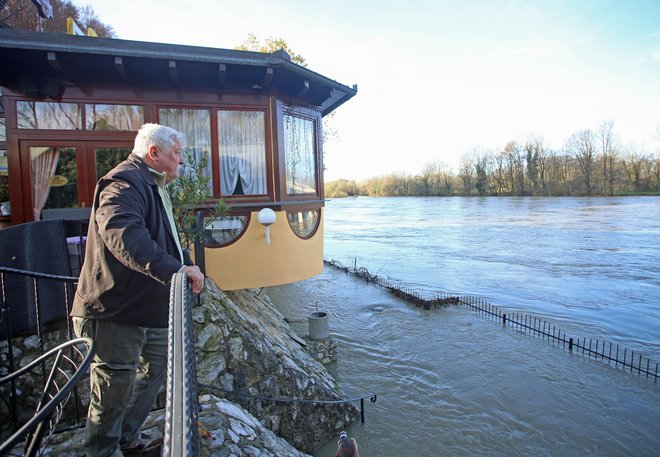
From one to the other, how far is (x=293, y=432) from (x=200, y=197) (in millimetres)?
3413

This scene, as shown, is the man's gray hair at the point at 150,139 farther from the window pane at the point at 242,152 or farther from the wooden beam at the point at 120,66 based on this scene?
the window pane at the point at 242,152

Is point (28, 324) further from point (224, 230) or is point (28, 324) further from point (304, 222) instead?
point (304, 222)

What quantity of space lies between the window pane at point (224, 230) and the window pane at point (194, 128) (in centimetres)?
54

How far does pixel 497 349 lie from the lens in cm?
1219

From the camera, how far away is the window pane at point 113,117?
20.0 ft

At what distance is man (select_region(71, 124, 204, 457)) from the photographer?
1728 millimetres

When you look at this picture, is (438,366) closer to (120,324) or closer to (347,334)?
(347,334)

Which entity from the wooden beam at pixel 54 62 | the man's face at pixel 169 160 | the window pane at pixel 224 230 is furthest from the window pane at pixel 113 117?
the man's face at pixel 169 160

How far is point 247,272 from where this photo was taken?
21.6ft

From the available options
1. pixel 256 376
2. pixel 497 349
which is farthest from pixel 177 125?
pixel 497 349

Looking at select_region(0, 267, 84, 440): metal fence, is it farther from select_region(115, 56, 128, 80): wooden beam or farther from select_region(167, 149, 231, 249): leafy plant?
select_region(115, 56, 128, 80): wooden beam

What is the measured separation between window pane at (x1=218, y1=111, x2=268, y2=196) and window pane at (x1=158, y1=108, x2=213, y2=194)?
0.20 meters

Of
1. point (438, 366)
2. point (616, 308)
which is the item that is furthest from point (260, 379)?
point (616, 308)

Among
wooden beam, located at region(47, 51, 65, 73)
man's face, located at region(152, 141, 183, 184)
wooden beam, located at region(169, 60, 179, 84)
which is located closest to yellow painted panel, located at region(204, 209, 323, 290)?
wooden beam, located at region(169, 60, 179, 84)
